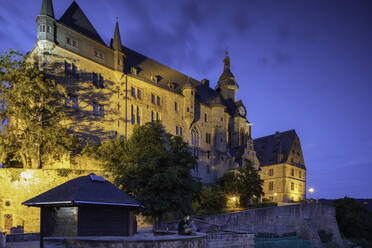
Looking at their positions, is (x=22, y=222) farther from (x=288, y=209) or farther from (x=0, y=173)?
(x=288, y=209)

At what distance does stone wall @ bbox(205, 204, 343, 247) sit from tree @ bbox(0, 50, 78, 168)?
16705 mm

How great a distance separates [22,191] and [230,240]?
59.1ft

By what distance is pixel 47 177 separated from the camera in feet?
96.9

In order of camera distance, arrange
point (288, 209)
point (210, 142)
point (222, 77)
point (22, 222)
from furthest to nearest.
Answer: point (222, 77)
point (210, 142)
point (288, 209)
point (22, 222)

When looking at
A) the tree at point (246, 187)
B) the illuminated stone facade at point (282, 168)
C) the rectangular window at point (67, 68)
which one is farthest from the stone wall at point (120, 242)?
the illuminated stone facade at point (282, 168)

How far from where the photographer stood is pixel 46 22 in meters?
36.0

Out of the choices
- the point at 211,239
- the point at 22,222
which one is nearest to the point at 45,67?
the point at 22,222

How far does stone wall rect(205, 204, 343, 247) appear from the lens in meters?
32.9

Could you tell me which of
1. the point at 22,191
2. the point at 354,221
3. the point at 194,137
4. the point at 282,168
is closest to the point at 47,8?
the point at 22,191

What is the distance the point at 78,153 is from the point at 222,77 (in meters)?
A: 39.7

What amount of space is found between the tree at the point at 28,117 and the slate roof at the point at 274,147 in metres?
42.8

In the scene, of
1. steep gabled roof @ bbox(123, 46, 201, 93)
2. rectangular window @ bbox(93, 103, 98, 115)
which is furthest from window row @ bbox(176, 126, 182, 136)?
rectangular window @ bbox(93, 103, 98, 115)

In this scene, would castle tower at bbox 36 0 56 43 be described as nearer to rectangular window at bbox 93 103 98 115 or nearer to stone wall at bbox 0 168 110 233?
rectangular window at bbox 93 103 98 115

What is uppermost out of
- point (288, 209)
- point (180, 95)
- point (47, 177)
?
point (180, 95)
